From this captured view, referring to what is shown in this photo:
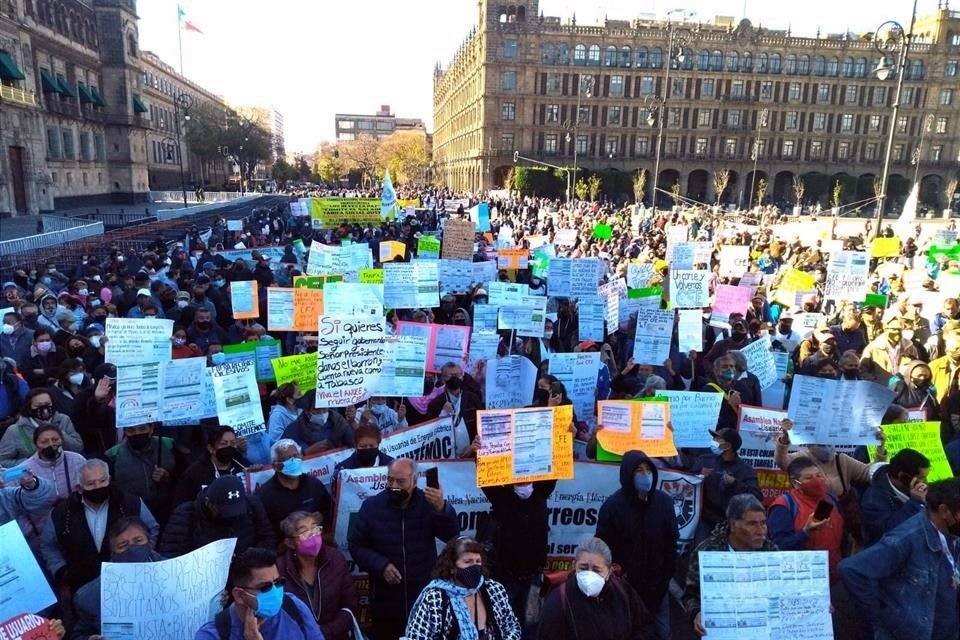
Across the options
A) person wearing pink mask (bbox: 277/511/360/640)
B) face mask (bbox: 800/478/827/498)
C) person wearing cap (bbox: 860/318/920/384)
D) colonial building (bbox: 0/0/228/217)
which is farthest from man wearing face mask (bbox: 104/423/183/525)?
colonial building (bbox: 0/0/228/217)

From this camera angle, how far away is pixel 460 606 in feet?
10.4

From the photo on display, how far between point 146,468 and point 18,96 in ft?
130

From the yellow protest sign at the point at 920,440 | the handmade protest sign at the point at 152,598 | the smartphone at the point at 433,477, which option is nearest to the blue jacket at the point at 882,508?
the yellow protest sign at the point at 920,440

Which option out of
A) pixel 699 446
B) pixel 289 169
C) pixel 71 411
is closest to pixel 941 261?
pixel 699 446

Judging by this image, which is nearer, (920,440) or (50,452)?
(50,452)

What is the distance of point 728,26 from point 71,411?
272 feet

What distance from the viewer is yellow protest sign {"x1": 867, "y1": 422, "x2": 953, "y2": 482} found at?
4.84 m

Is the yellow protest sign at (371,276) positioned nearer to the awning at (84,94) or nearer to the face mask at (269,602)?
the face mask at (269,602)

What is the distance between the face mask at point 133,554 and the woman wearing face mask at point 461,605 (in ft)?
4.50

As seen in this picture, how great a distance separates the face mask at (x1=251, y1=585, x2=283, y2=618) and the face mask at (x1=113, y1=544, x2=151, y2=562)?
2.65ft

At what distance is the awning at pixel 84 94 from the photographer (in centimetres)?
4566

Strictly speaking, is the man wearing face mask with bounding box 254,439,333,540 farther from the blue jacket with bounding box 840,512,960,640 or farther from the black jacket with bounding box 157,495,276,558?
the blue jacket with bounding box 840,512,960,640

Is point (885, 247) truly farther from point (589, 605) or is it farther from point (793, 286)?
point (589, 605)

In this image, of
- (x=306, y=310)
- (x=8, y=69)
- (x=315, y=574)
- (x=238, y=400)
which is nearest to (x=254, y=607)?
(x=315, y=574)
